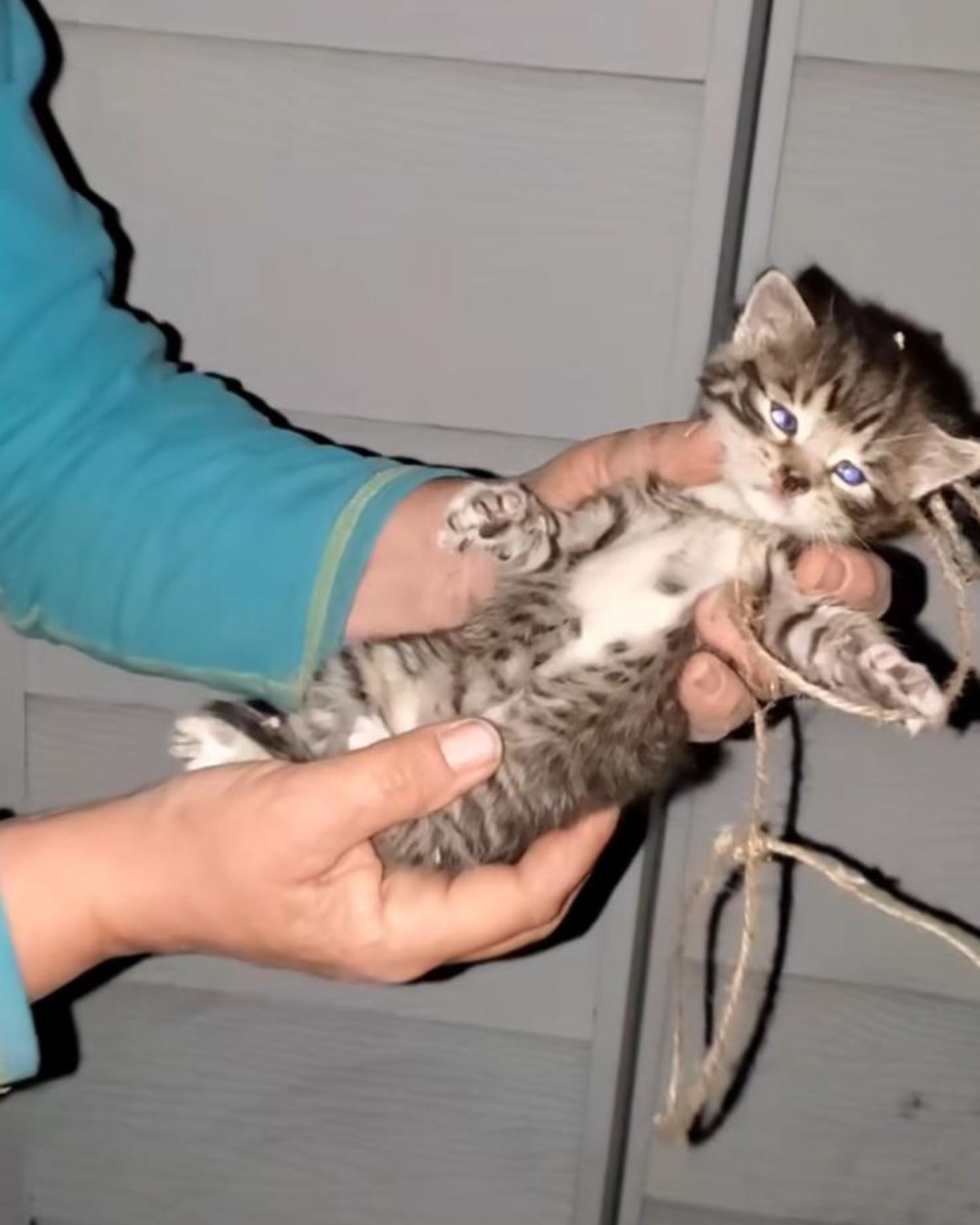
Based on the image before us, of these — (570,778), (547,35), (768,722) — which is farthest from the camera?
(768,722)

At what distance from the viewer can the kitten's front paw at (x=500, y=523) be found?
1129 millimetres

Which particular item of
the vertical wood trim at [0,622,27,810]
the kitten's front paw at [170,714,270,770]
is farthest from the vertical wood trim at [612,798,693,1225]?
the vertical wood trim at [0,622,27,810]

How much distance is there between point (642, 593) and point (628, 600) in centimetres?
1

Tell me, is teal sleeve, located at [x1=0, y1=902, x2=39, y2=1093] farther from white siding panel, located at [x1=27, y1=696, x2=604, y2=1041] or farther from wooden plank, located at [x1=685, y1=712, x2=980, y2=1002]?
wooden plank, located at [x1=685, y1=712, x2=980, y2=1002]

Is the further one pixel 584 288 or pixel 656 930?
pixel 656 930

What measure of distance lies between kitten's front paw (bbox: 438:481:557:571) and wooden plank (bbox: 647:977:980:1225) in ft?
2.31

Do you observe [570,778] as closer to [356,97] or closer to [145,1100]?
[356,97]

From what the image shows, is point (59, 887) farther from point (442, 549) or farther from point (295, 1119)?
point (295, 1119)

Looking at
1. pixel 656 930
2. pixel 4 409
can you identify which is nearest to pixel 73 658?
pixel 4 409

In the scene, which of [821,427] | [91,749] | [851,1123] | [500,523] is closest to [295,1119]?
[91,749]

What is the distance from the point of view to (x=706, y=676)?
1.17 meters

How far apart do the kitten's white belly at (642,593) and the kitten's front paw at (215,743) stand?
229 mm

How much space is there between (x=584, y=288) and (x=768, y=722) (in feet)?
1.42

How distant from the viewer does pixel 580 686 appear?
1.17 m
